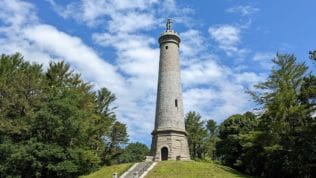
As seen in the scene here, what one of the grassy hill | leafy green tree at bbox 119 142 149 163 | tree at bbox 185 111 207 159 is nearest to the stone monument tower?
the grassy hill

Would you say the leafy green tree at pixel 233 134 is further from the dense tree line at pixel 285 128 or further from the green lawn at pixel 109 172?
the green lawn at pixel 109 172

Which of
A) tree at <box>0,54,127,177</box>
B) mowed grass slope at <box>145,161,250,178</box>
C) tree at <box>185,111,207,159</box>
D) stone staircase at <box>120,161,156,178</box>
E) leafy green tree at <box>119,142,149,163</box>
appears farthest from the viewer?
leafy green tree at <box>119,142,149,163</box>

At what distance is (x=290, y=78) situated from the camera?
35938 mm

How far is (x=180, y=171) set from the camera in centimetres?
3266

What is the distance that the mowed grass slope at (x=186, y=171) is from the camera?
31.3 metres

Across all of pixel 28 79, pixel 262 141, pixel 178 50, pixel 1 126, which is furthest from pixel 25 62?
pixel 262 141

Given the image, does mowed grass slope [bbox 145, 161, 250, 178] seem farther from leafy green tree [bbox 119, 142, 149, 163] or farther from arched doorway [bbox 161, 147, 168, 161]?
leafy green tree [bbox 119, 142, 149, 163]

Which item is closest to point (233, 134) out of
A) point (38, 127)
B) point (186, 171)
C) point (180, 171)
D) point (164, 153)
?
point (164, 153)

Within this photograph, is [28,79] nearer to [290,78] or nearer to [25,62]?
[25,62]

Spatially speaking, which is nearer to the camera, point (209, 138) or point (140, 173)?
point (140, 173)

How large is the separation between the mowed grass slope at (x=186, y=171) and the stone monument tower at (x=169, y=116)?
14.8 ft

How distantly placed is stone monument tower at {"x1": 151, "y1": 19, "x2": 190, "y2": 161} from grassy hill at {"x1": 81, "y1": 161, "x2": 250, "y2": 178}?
170 inches

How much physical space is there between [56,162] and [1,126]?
601cm

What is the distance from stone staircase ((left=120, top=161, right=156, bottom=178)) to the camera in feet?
104
